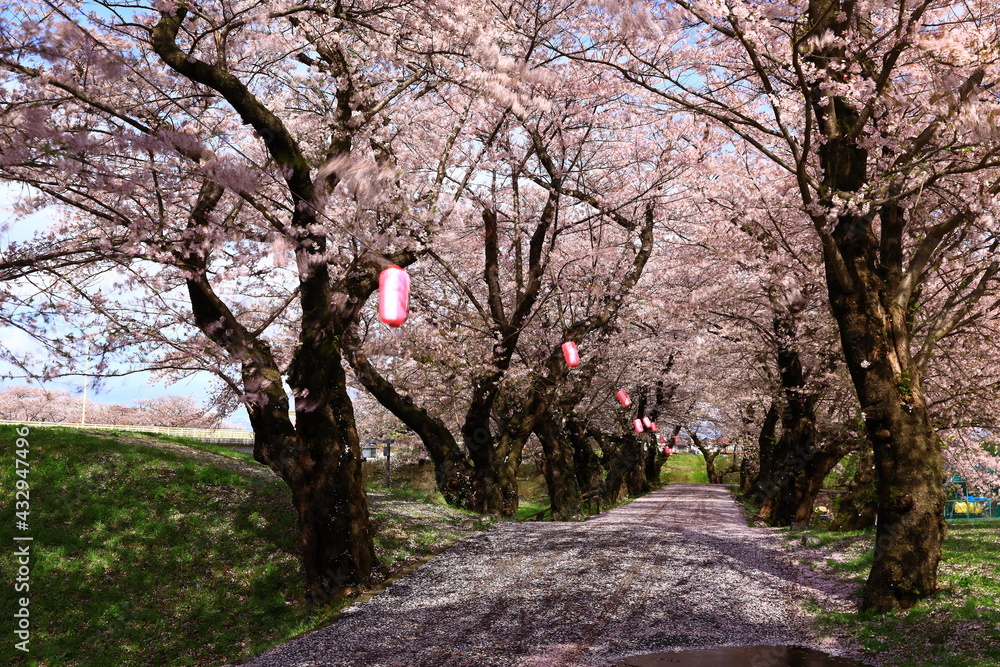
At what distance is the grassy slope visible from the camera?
10008 millimetres

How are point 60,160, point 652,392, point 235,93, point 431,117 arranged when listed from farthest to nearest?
point 652,392 → point 431,117 → point 235,93 → point 60,160

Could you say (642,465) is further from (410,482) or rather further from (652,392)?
(410,482)

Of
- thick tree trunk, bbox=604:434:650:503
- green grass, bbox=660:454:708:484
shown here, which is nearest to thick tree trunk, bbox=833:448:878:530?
thick tree trunk, bbox=604:434:650:503

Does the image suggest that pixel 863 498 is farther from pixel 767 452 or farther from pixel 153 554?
pixel 153 554

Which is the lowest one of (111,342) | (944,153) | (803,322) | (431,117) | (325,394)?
(325,394)

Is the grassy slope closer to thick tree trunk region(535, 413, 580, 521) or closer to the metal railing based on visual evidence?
thick tree trunk region(535, 413, 580, 521)

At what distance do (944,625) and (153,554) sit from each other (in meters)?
12.0

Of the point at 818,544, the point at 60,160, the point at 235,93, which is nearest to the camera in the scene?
the point at 60,160

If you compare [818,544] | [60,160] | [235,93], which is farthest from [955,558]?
[60,160]

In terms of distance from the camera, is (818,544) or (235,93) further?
(818,544)

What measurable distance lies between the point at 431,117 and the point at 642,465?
34.4 m

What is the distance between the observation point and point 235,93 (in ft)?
29.8

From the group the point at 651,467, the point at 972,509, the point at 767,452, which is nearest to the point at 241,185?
the point at 767,452

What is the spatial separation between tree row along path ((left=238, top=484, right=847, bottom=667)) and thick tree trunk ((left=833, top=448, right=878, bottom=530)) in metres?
5.04
